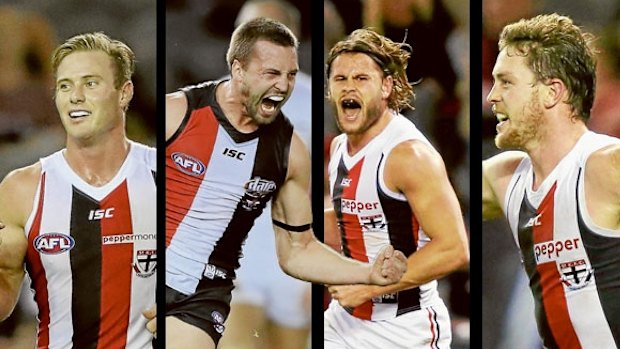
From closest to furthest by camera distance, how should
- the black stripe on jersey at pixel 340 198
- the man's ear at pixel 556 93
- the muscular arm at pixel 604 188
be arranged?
1. the muscular arm at pixel 604 188
2. the man's ear at pixel 556 93
3. the black stripe on jersey at pixel 340 198

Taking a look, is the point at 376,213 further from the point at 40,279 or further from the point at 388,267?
the point at 40,279

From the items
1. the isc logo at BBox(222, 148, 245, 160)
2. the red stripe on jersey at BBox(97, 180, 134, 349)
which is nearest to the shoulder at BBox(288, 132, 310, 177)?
the isc logo at BBox(222, 148, 245, 160)

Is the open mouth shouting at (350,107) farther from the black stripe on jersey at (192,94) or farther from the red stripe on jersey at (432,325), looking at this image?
the red stripe on jersey at (432,325)

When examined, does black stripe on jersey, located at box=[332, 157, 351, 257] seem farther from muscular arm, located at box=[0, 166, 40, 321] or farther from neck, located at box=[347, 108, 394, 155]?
muscular arm, located at box=[0, 166, 40, 321]

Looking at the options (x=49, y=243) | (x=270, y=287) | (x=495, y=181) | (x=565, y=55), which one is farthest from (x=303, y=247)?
(x=565, y=55)

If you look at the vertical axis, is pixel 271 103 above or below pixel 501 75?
below

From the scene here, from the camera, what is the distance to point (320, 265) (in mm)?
4137

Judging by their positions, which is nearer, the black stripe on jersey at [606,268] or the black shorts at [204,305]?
the black stripe on jersey at [606,268]

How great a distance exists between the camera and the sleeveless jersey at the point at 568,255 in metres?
3.94

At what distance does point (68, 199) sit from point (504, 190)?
1.82m

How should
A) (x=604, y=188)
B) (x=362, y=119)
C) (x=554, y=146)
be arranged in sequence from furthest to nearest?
1. (x=362, y=119)
2. (x=554, y=146)
3. (x=604, y=188)

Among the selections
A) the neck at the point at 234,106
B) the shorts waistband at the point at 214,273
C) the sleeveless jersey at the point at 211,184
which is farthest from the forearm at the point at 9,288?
the neck at the point at 234,106

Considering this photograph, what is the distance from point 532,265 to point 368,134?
2.84 feet

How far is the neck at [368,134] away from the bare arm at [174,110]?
0.71 meters
